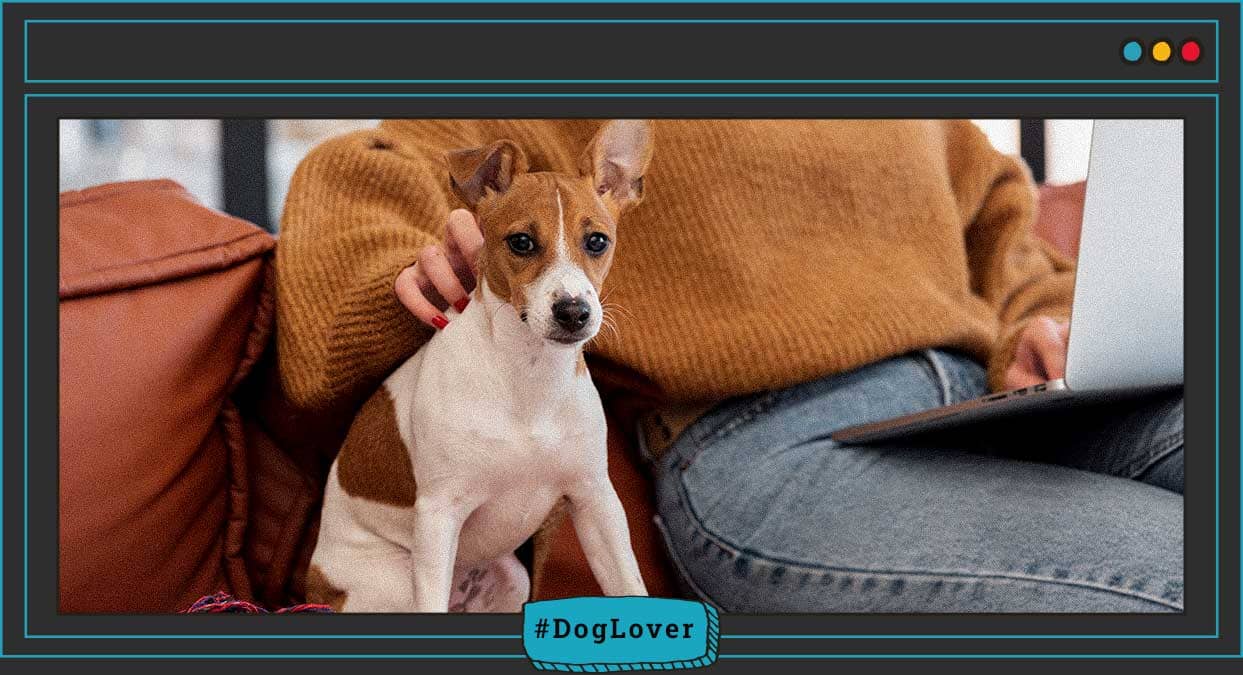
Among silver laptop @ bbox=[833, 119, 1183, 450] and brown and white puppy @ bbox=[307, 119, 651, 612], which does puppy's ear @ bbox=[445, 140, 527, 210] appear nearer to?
brown and white puppy @ bbox=[307, 119, 651, 612]

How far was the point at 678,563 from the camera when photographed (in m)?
0.92

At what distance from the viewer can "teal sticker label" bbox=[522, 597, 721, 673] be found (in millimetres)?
684

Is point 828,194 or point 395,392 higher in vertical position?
point 828,194

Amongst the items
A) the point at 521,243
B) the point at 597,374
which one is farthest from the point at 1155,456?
the point at 521,243

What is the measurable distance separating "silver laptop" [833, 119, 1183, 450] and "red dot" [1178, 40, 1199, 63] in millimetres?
39

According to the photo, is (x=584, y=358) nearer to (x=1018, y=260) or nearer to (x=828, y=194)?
(x=828, y=194)

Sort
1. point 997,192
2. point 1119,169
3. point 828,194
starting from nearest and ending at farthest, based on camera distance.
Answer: point 1119,169
point 828,194
point 997,192

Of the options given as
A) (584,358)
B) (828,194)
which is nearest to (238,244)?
(584,358)

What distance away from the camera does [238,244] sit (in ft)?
3.24

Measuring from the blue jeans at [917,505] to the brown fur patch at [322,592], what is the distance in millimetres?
274

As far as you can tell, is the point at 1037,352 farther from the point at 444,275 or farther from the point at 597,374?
the point at 444,275

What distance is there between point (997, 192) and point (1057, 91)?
2.06 feet

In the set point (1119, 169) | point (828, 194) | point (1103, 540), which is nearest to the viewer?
point (1119, 169)

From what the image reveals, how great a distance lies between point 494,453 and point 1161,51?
49 centimetres
